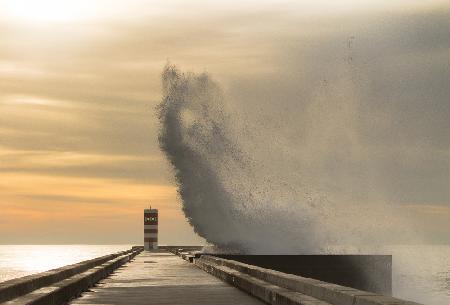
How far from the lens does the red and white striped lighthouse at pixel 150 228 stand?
295 feet

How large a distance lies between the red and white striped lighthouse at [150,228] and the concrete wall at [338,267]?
46.0m

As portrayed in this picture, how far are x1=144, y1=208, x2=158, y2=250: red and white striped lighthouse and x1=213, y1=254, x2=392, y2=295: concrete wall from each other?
46.0 m

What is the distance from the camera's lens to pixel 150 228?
296 feet

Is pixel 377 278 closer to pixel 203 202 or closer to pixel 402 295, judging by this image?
pixel 402 295

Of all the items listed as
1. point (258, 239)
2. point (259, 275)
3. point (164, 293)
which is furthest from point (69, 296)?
point (258, 239)

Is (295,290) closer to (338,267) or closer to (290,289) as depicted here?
(290,289)

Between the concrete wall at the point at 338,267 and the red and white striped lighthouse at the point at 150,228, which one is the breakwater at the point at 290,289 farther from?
the red and white striped lighthouse at the point at 150,228

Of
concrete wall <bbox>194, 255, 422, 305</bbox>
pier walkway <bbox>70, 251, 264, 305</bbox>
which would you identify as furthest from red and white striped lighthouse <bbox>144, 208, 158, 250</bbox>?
concrete wall <bbox>194, 255, 422, 305</bbox>

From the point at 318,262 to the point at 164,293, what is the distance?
23.0 meters

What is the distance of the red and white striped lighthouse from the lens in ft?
295

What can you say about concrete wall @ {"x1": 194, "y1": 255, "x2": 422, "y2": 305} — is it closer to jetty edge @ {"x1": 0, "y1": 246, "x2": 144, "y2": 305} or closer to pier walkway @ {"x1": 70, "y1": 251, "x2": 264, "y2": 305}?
pier walkway @ {"x1": 70, "y1": 251, "x2": 264, "y2": 305}

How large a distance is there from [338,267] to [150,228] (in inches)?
1901

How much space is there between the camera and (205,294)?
2073 cm

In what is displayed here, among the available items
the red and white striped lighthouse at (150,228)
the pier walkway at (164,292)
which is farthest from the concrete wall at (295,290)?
the red and white striped lighthouse at (150,228)
